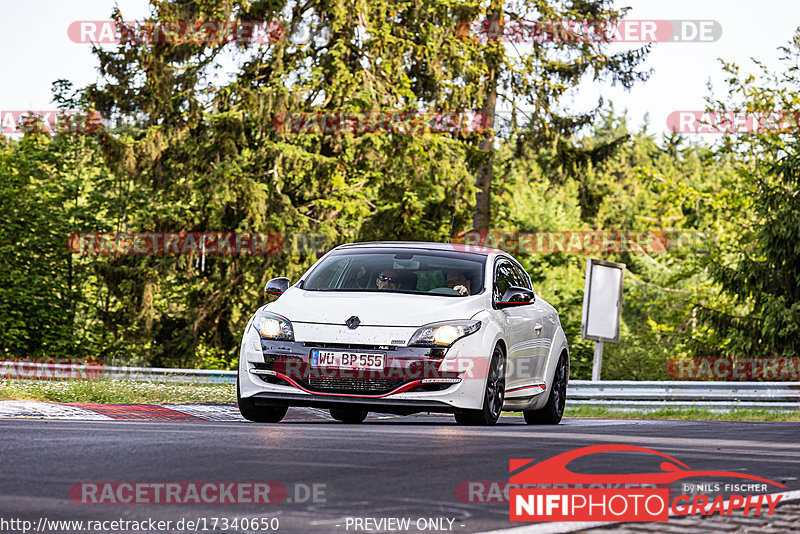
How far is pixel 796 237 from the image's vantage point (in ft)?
106

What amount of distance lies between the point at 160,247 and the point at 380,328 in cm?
2573

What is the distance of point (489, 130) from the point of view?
125 ft

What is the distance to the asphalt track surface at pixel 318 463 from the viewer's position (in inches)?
218

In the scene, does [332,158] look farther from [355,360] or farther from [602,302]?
[355,360]

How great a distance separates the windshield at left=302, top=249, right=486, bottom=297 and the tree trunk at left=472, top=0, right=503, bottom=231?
25285mm

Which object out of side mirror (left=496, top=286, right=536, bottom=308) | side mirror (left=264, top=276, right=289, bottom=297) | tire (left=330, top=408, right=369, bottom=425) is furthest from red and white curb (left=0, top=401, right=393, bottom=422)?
side mirror (left=496, top=286, right=536, bottom=308)

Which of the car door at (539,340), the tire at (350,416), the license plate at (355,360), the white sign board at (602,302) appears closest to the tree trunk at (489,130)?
the white sign board at (602,302)

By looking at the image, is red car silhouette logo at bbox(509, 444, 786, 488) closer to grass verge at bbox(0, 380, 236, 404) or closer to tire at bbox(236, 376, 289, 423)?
tire at bbox(236, 376, 289, 423)

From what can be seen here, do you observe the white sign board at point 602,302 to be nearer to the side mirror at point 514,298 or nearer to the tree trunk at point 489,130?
the side mirror at point 514,298

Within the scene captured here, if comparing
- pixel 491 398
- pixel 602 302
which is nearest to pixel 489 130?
pixel 602 302

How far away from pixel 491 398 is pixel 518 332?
1010mm

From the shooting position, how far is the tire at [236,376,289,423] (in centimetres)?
1095

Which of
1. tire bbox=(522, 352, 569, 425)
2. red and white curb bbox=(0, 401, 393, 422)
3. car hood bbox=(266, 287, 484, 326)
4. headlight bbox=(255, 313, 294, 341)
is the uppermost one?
car hood bbox=(266, 287, 484, 326)

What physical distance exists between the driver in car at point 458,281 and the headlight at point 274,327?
6.02 feet
